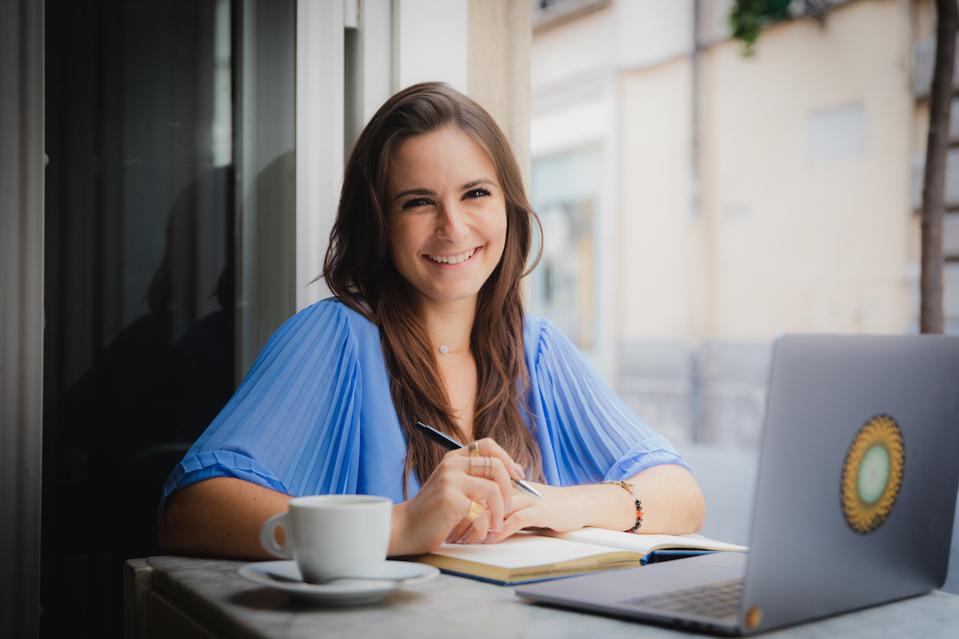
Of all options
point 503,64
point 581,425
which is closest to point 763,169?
point 503,64

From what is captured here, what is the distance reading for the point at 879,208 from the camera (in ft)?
19.4

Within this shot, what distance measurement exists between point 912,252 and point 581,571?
5.49 metres

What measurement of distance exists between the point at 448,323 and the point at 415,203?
8.5 inches

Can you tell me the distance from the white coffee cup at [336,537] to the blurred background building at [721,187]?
16.6 feet

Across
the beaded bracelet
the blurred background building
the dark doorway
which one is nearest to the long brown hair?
the beaded bracelet

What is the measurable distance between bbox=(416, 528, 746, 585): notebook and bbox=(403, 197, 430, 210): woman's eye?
0.57m

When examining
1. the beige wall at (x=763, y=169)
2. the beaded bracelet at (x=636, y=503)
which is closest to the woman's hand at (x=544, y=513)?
the beaded bracelet at (x=636, y=503)

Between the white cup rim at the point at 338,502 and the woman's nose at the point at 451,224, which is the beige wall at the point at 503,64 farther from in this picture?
the white cup rim at the point at 338,502

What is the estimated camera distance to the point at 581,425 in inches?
59.9

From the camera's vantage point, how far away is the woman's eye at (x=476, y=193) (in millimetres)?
→ 1479

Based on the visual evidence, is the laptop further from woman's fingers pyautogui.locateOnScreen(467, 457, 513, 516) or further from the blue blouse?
the blue blouse

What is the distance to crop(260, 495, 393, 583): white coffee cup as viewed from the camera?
77 cm

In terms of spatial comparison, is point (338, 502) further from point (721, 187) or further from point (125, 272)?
point (721, 187)

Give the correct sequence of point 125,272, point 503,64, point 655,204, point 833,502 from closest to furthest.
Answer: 1. point 833,502
2. point 125,272
3. point 503,64
4. point 655,204
